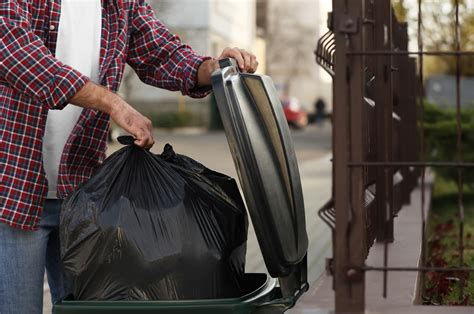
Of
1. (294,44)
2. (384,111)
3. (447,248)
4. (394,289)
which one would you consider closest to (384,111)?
(384,111)

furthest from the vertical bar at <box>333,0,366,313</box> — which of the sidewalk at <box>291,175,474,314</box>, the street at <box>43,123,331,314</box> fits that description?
the street at <box>43,123,331,314</box>

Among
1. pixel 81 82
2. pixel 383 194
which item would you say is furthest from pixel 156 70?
pixel 383 194

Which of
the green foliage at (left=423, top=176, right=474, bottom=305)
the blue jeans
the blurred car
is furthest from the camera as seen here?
the blurred car

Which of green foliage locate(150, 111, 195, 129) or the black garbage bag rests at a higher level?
the black garbage bag

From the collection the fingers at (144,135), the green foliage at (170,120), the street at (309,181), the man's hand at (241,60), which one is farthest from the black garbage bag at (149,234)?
the green foliage at (170,120)

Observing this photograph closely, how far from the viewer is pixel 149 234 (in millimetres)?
2744

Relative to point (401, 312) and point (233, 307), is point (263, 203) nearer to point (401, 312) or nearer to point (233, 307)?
point (233, 307)

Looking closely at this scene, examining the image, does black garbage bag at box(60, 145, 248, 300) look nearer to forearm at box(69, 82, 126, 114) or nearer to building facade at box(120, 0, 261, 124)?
forearm at box(69, 82, 126, 114)

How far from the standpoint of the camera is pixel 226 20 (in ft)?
173

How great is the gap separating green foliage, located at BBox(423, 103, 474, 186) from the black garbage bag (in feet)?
28.9

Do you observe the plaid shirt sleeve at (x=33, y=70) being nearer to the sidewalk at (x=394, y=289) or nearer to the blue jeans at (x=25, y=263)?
the blue jeans at (x=25, y=263)

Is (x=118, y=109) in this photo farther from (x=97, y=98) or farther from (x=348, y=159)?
(x=348, y=159)

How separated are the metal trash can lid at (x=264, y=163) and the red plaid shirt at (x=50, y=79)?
47 centimetres

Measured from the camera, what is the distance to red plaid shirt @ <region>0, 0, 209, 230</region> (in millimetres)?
2914
